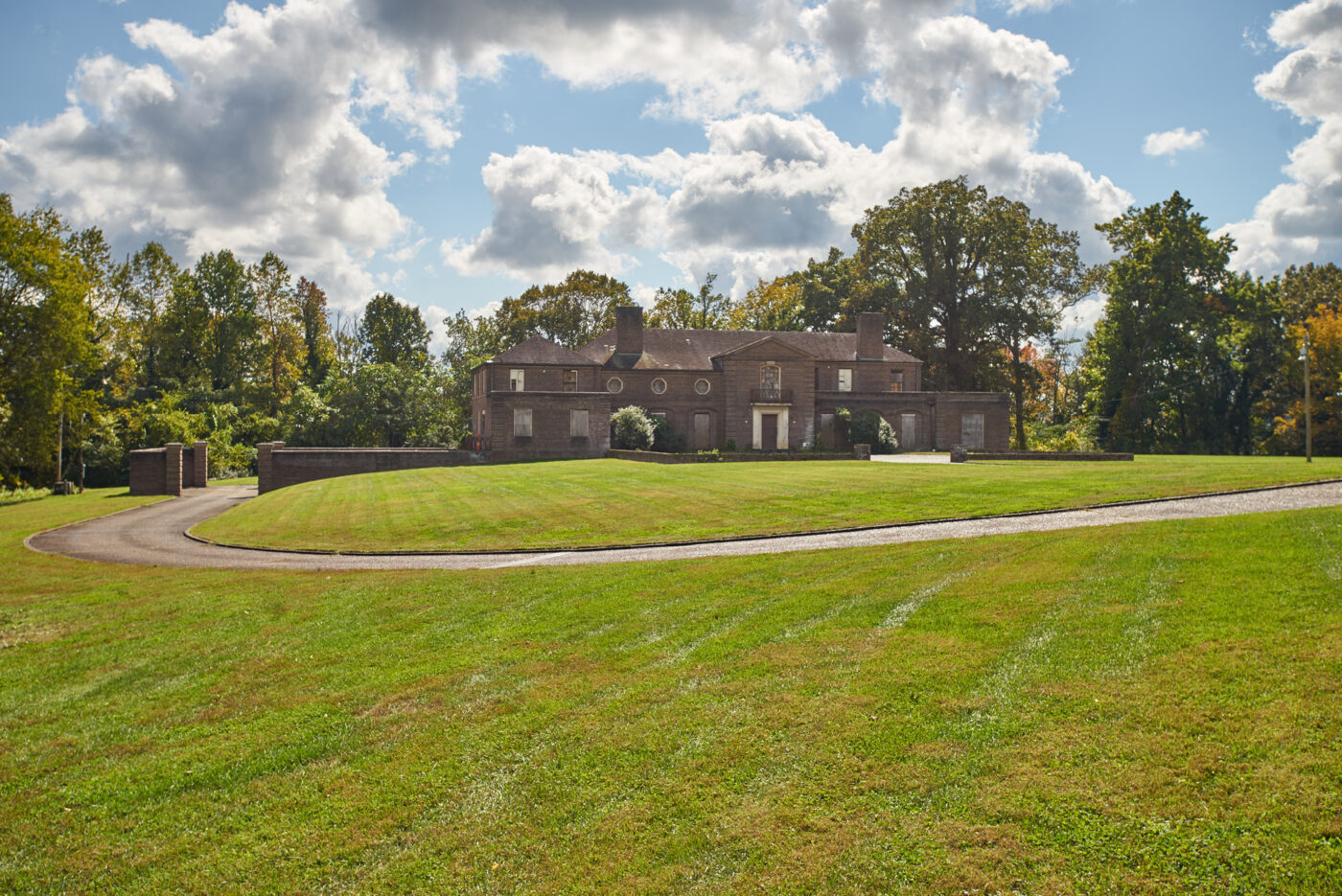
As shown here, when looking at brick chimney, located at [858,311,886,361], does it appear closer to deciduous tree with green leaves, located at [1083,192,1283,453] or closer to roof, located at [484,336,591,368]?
deciduous tree with green leaves, located at [1083,192,1283,453]

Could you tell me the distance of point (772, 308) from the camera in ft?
240

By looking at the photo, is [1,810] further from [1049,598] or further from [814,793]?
[1049,598]

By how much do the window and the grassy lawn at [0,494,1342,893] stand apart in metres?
35.5

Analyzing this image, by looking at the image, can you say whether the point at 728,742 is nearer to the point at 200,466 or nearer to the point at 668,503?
the point at 668,503

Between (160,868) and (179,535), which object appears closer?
(160,868)

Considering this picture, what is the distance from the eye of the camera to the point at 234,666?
28.8 ft

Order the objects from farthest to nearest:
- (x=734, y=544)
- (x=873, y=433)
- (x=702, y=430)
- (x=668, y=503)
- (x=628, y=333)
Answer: (x=628, y=333) → (x=702, y=430) → (x=873, y=433) → (x=668, y=503) → (x=734, y=544)

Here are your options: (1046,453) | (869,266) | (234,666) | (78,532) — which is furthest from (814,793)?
(869,266)

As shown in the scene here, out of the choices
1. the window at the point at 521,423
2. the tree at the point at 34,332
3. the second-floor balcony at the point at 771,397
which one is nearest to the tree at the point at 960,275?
the second-floor balcony at the point at 771,397

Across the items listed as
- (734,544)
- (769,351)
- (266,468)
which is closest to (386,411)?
(266,468)

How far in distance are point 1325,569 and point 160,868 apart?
10.8 meters

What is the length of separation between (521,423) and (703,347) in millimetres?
15112

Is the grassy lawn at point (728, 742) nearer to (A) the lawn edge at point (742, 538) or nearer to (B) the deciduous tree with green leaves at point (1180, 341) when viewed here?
(A) the lawn edge at point (742, 538)

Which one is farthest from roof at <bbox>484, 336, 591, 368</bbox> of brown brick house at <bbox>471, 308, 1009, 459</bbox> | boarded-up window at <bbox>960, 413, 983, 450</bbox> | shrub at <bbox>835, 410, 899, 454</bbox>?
boarded-up window at <bbox>960, 413, 983, 450</bbox>
